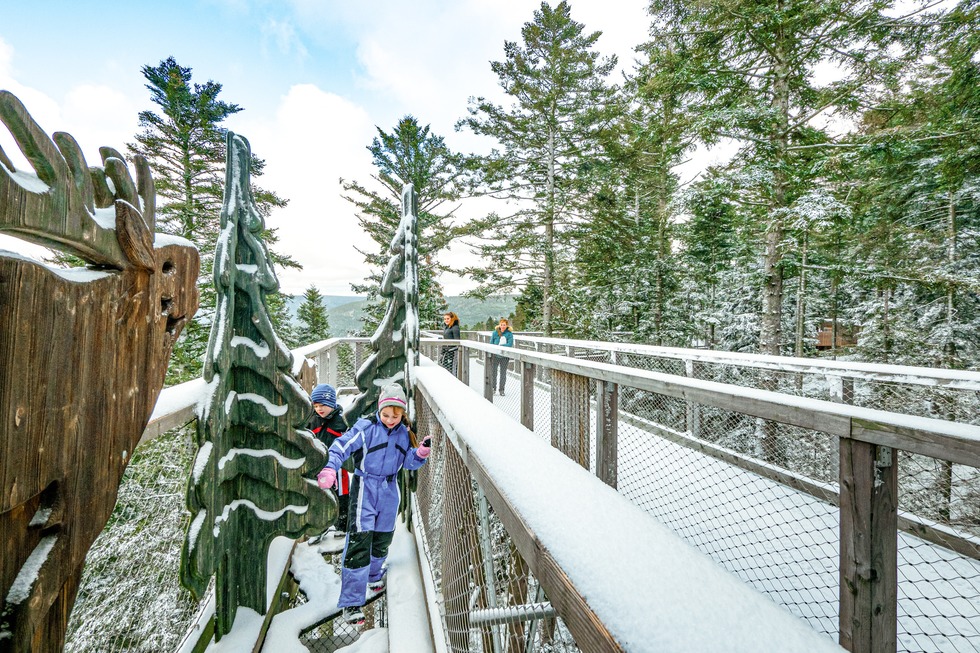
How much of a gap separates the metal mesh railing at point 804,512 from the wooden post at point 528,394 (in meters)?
0.08

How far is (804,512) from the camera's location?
3.40 m

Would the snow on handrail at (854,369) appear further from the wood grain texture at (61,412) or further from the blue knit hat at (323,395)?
the wood grain texture at (61,412)

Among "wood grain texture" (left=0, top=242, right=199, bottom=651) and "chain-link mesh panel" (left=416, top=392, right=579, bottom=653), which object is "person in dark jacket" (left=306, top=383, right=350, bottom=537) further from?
"wood grain texture" (left=0, top=242, right=199, bottom=651)

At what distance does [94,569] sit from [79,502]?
3.29 feet

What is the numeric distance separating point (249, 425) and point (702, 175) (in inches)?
432

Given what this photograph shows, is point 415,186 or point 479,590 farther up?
point 415,186

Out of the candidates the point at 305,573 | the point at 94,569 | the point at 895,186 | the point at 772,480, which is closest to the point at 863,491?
the point at 772,480

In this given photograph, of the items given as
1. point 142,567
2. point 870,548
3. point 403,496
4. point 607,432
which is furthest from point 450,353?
point 870,548

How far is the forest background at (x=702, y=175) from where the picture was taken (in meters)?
7.70

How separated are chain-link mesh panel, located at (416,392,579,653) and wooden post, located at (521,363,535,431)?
1.73 metres

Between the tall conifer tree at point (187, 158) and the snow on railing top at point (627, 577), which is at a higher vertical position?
the tall conifer tree at point (187, 158)

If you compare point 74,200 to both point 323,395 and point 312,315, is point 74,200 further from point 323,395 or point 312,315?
point 312,315

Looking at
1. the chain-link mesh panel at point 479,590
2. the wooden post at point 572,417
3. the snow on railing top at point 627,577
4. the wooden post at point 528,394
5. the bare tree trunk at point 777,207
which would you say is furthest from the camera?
the bare tree trunk at point 777,207

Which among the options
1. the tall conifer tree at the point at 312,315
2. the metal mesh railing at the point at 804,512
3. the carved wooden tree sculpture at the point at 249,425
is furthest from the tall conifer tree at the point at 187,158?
the tall conifer tree at the point at 312,315
